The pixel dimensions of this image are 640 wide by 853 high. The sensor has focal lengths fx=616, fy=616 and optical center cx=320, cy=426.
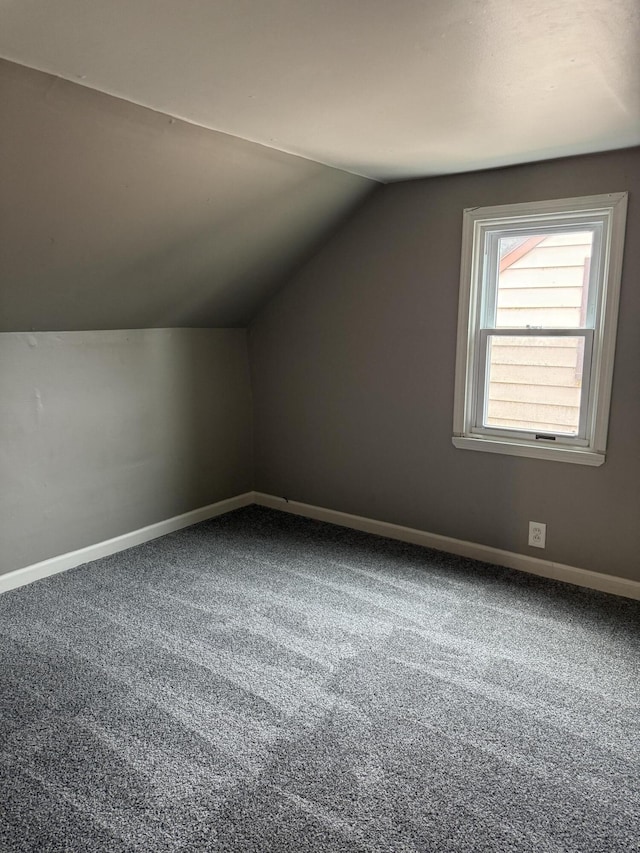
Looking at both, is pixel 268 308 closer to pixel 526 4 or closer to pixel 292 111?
pixel 292 111

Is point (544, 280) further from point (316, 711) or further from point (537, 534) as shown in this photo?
point (316, 711)

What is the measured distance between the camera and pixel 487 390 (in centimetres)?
331

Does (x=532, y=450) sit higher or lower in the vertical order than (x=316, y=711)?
higher

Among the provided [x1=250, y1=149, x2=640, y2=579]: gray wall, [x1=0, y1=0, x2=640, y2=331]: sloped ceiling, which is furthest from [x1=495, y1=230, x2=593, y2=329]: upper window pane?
[x1=0, y1=0, x2=640, y2=331]: sloped ceiling

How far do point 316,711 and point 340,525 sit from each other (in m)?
1.85

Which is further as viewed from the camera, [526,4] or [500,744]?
[500,744]

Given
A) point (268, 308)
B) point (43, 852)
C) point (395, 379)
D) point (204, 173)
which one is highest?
point (204, 173)

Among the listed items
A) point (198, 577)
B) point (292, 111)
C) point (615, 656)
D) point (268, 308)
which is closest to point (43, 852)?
point (198, 577)

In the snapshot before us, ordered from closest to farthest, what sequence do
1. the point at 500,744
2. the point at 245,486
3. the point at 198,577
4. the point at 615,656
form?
the point at 500,744 < the point at 615,656 < the point at 198,577 < the point at 245,486

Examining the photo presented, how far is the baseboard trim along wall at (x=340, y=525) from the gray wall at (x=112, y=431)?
5 cm

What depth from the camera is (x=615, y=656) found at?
246 cm

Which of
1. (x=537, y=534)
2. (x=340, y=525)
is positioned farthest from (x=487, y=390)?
(x=340, y=525)

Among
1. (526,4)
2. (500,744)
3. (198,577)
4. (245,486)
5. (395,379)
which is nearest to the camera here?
(526,4)

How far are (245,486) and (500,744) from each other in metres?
2.67
